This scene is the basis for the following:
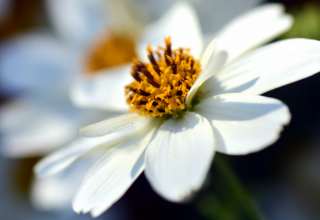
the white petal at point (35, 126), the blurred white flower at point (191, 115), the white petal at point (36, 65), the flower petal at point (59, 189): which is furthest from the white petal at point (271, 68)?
the white petal at point (36, 65)

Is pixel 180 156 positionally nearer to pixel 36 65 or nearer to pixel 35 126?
pixel 35 126

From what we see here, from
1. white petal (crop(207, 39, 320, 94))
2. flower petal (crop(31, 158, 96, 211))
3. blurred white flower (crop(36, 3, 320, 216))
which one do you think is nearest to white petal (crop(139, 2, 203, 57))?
blurred white flower (crop(36, 3, 320, 216))

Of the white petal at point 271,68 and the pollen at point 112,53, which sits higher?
the white petal at point 271,68

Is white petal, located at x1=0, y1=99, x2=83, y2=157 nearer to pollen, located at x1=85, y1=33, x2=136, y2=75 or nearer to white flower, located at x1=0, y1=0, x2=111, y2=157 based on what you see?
white flower, located at x1=0, y1=0, x2=111, y2=157

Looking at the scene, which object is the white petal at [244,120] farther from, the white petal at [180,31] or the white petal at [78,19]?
the white petal at [78,19]

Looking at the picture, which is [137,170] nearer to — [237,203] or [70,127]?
[237,203]

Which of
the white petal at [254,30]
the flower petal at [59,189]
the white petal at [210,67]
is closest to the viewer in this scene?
the white petal at [210,67]

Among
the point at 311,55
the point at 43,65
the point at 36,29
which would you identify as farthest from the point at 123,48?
the point at 311,55
